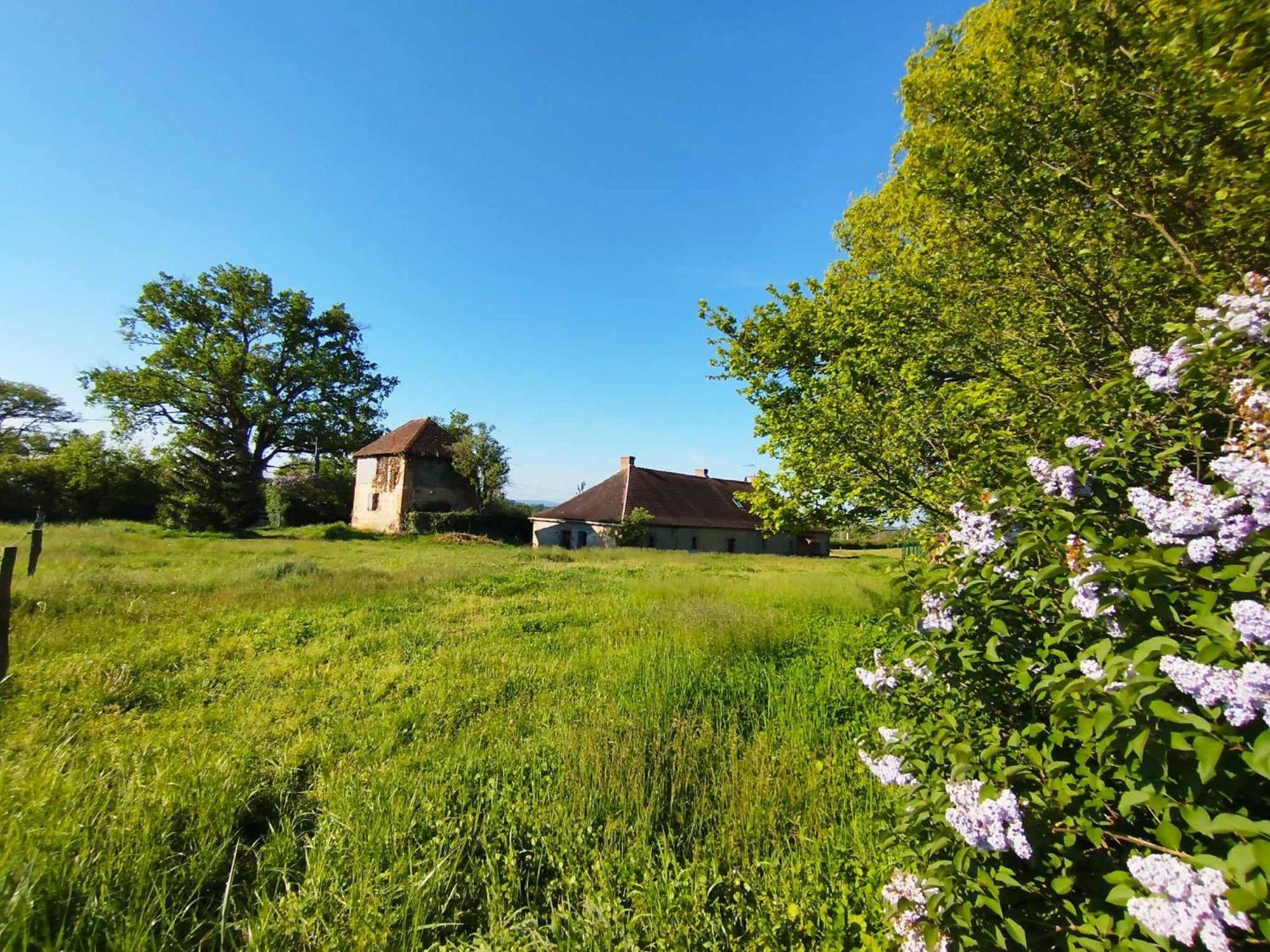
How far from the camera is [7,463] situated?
28.5 m

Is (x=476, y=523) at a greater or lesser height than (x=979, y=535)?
greater

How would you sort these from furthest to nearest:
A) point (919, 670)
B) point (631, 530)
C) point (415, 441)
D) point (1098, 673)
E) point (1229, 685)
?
point (415, 441) < point (631, 530) < point (919, 670) < point (1098, 673) < point (1229, 685)

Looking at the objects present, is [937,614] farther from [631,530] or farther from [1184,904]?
[631,530]

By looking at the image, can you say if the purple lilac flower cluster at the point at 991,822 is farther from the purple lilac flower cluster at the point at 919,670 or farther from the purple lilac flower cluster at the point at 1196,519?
the purple lilac flower cluster at the point at 1196,519

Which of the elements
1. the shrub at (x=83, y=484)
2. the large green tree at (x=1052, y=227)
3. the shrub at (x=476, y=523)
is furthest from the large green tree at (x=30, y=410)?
the large green tree at (x=1052, y=227)

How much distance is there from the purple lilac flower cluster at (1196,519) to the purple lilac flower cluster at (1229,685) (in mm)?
333

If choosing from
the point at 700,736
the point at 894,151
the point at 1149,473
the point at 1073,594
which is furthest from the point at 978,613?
the point at 894,151

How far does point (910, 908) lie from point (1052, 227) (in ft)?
15.4

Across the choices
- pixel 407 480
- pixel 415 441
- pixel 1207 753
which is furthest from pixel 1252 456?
pixel 415 441

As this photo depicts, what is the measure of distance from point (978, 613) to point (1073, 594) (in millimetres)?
416

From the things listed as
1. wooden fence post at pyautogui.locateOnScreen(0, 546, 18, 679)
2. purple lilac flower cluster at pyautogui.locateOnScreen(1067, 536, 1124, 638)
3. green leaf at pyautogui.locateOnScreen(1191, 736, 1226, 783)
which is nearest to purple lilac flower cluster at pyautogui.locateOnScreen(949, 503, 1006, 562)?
purple lilac flower cluster at pyautogui.locateOnScreen(1067, 536, 1124, 638)

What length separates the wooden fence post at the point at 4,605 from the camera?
176 inches

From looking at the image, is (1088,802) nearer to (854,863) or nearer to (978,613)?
(978,613)

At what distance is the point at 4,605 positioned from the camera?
4508 mm
